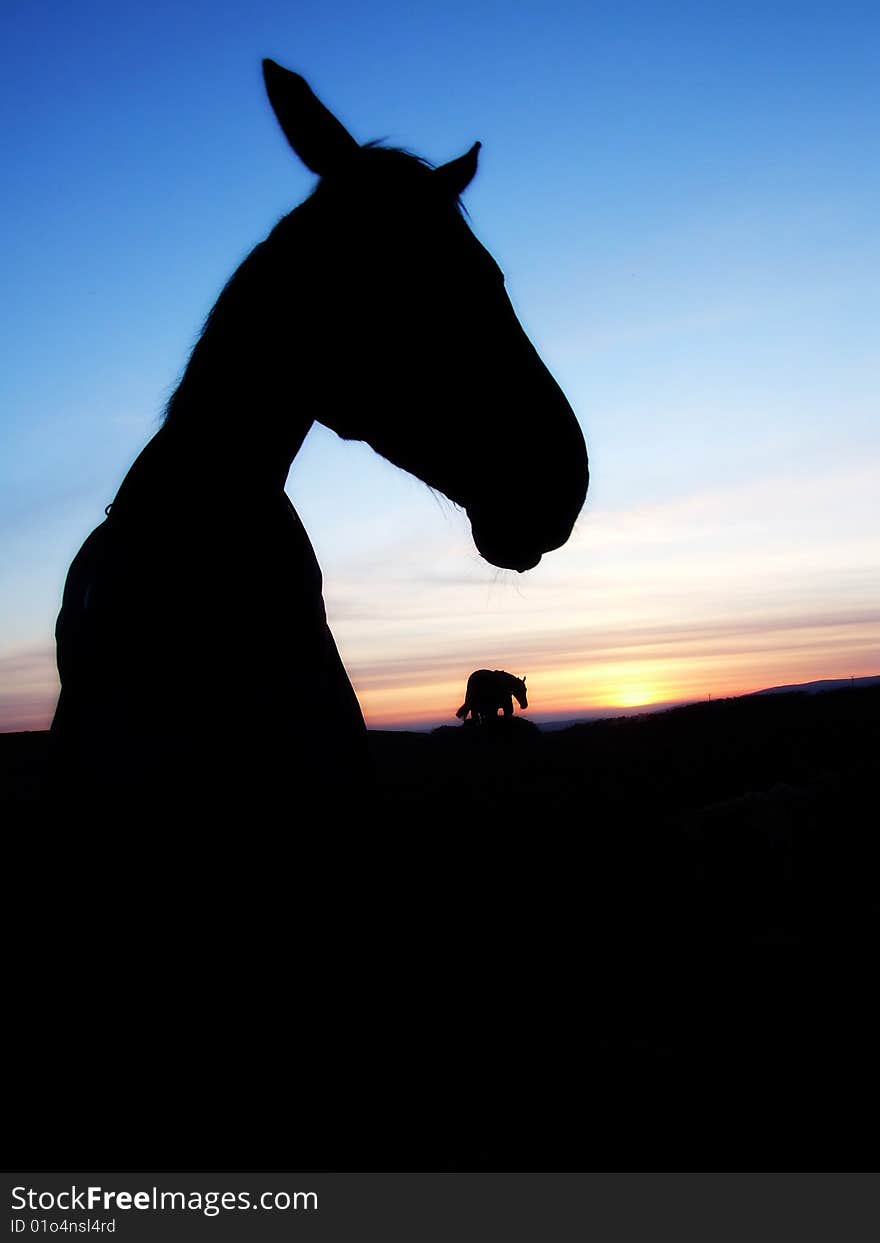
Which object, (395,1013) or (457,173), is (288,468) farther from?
(395,1013)

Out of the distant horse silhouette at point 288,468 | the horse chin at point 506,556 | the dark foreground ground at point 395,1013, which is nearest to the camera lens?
the dark foreground ground at point 395,1013

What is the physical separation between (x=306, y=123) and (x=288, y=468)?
31.7 inches

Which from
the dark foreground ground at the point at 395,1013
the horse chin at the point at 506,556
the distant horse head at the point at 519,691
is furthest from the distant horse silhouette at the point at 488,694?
the horse chin at the point at 506,556

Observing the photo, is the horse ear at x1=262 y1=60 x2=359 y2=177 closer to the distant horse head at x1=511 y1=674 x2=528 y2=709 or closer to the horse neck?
the horse neck

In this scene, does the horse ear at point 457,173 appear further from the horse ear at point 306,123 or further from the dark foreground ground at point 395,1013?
the dark foreground ground at point 395,1013

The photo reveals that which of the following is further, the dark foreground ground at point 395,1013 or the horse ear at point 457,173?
the horse ear at point 457,173

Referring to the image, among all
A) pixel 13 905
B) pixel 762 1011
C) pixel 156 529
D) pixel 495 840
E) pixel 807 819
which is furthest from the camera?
pixel 495 840

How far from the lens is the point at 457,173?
77.0 inches

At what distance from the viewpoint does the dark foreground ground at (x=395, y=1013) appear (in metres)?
1.54

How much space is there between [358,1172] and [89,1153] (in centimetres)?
55

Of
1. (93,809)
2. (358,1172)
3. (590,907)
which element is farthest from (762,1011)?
(93,809)

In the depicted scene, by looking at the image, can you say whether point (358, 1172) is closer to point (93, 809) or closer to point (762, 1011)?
point (93, 809)

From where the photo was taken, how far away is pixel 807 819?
4.17 metres

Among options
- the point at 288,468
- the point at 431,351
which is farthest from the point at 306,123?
the point at 288,468
